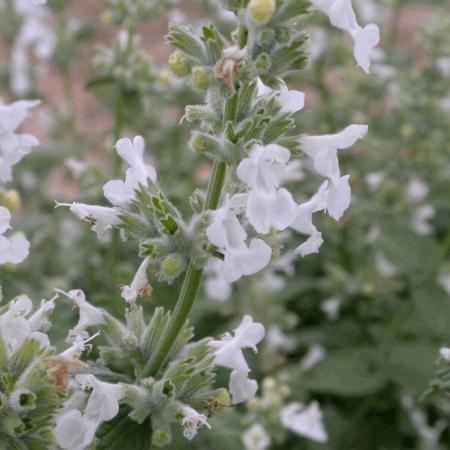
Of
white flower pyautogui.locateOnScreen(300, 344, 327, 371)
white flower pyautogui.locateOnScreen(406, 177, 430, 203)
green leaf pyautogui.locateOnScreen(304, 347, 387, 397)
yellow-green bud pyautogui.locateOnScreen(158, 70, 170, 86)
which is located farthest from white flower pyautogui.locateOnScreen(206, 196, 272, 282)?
white flower pyautogui.locateOnScreen(406, 177, 430, 203)

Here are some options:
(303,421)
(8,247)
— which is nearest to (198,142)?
(8,247)

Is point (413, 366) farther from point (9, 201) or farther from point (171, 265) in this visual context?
point (171, 265)

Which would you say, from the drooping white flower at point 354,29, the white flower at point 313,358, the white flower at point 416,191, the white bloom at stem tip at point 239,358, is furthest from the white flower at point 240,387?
the white flower at point 416,191

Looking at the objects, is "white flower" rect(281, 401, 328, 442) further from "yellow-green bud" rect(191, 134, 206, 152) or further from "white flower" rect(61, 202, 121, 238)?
"yellow-green bud" rect(191, 134, 206, 152)

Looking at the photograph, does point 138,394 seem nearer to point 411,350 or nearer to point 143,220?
point 143,220

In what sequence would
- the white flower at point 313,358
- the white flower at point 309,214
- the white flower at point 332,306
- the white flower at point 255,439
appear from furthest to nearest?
the white flower at point 332,306 < the white flower at point 313,358 < the white flower at point 255,439 < the white flower at point 309,214

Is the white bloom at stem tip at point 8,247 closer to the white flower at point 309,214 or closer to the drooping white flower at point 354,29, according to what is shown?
the white flower at point 309,214
